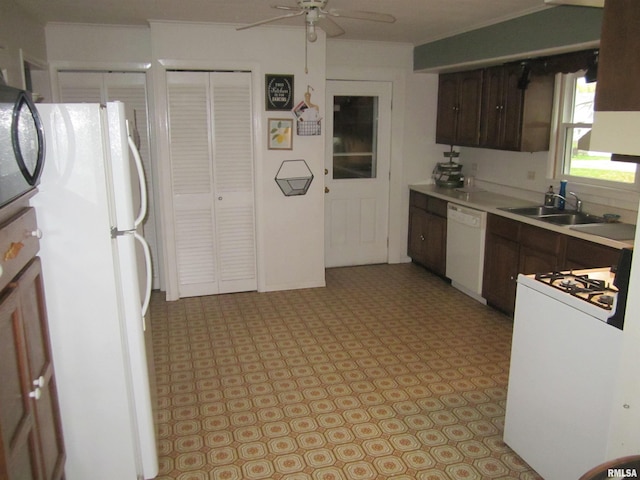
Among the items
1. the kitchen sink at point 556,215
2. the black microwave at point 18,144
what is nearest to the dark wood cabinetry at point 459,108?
the kitchen sink at point 556,215

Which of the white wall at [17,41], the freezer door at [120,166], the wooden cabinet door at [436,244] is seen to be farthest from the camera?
the wooden cabinet door at [436,244]

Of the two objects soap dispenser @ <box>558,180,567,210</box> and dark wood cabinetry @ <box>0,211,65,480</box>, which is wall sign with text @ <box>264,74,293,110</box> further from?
dark wood cabinetry @ <box>0,211,65,480</box>

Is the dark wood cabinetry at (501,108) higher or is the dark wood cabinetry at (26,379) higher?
the dark wood cabinetry at (501,108)

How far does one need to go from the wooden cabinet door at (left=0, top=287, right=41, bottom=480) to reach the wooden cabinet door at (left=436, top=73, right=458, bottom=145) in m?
4.65

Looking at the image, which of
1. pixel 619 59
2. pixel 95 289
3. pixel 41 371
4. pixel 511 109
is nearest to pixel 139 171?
pixel 95 289

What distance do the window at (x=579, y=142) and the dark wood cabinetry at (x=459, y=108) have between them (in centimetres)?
80

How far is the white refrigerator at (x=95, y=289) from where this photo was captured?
2.03 metres

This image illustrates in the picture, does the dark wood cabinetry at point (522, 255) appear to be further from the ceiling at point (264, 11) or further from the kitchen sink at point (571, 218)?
the ceiling at point (264, 11)

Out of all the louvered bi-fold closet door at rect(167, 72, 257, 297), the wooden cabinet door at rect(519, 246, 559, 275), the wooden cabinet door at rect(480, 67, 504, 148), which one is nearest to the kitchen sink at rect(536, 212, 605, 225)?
the wooden cabinet door at rect(519, 246, 559, 275)

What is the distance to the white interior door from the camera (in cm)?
560

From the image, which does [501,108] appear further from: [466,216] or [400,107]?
[400,107]

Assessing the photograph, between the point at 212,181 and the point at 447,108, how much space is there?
2606mm

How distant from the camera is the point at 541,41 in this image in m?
3.83

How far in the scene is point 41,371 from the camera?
77.0 inches
